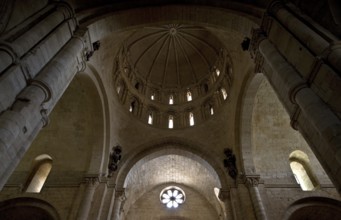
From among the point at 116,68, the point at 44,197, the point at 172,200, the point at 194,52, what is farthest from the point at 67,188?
the point at 194,52

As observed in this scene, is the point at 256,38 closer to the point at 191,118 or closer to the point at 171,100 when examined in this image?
the point at 191,118

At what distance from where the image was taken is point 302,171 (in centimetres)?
1323

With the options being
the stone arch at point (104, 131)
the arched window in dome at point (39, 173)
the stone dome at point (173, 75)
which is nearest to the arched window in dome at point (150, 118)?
the stone dome at point (173, 75)

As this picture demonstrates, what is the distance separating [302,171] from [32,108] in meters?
12.9

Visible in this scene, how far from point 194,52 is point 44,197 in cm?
1396

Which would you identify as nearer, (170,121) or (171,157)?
(171,157)

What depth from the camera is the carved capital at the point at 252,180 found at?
11.7m

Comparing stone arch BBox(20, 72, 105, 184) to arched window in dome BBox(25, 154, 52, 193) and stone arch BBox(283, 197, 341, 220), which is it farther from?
stone arch BBox(283, 197, 341, 220)

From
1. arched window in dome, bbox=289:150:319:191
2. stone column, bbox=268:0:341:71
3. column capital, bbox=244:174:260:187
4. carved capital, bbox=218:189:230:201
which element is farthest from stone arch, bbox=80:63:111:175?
arched window in dome, bbox=289:150:319:191

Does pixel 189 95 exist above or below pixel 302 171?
above

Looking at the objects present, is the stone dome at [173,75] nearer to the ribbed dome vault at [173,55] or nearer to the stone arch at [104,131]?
the ribbed dome vault at [173,55]

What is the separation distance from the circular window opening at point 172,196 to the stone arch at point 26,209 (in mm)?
8295

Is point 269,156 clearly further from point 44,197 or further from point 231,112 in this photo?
point 44,197

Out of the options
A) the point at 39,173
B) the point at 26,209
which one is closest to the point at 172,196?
the point at 39,173
